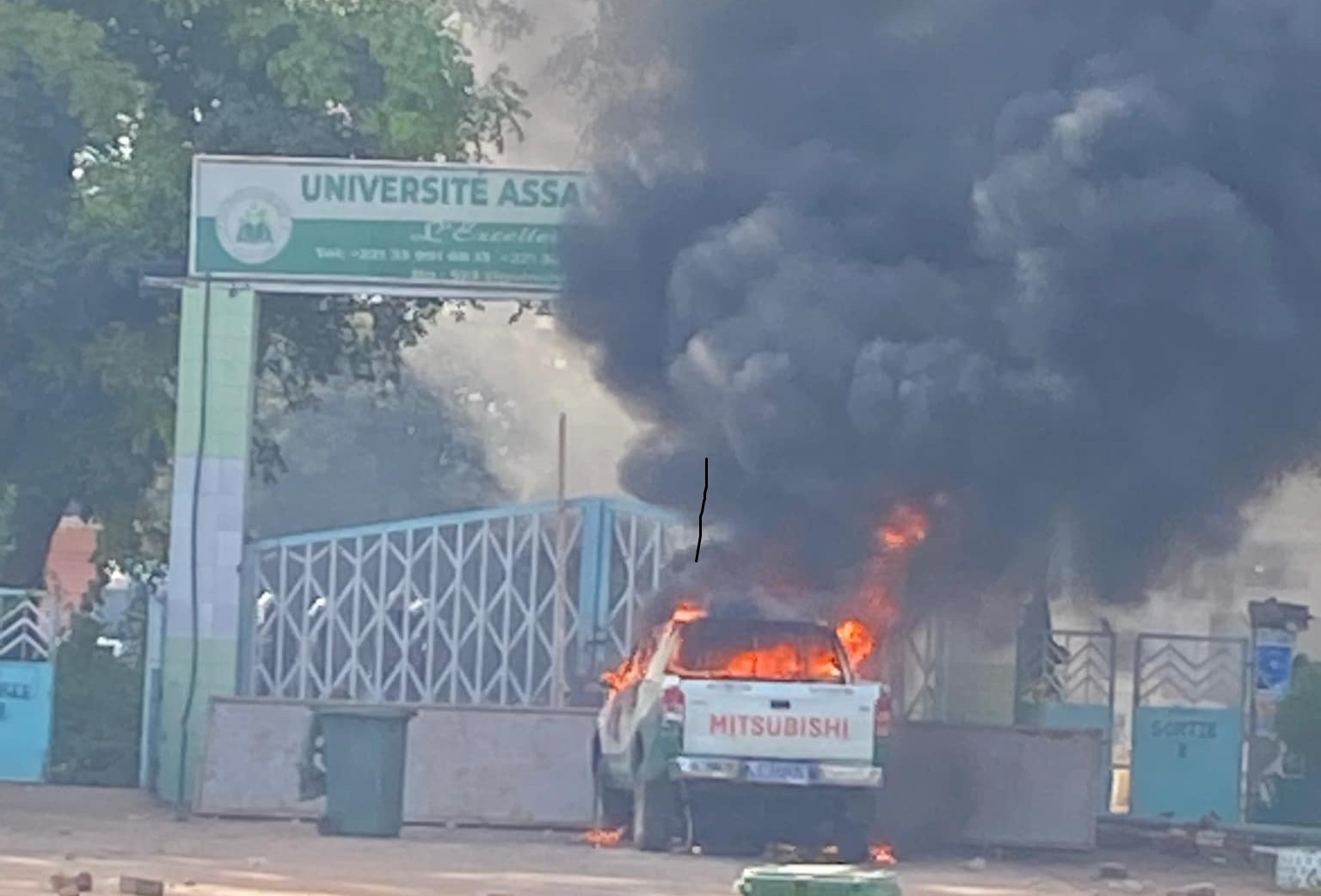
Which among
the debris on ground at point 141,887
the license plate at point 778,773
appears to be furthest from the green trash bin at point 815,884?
the license plate at point 778,773

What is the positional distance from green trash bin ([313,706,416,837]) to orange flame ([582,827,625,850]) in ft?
4.81

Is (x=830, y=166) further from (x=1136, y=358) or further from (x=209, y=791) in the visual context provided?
(x=209, y=791)

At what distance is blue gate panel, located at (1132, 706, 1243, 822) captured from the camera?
24312mm

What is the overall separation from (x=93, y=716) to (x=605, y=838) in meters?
7.54

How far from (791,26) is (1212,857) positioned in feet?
24.0

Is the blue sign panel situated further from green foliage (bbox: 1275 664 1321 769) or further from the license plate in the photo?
the license plate

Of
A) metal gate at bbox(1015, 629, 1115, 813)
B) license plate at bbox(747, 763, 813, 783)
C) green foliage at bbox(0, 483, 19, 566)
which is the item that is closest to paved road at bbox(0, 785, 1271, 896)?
license plate at bbox(747, 763, 813, 783)

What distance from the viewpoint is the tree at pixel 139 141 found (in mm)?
25641

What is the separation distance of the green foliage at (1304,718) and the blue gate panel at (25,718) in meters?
10.7

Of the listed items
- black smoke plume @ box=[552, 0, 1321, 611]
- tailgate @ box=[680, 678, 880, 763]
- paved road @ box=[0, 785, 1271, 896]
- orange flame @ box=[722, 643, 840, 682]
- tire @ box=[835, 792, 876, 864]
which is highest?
black smoke plume @ box=[552, 0, 1321, 611]

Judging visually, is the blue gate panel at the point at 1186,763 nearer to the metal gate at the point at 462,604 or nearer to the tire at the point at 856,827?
the metal gate at the point at 462,604

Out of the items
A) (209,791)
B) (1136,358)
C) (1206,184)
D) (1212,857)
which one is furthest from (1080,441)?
(209,791)

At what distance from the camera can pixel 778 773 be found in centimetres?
1894

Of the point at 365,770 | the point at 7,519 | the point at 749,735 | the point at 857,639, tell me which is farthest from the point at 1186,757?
the point at 7,519
